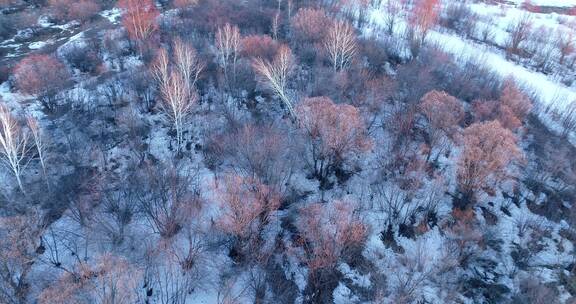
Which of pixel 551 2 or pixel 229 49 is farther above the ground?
pixel 551 2

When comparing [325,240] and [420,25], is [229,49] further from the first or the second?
[420,25]

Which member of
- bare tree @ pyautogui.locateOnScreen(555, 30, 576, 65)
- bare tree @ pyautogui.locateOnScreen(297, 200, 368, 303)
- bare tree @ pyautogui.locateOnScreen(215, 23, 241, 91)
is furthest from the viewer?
bare tree @ pyautogui.locateOnScreen(555, 30, 576, 65)

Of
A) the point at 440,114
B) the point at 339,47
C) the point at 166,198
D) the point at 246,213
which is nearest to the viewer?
the point at 246,213

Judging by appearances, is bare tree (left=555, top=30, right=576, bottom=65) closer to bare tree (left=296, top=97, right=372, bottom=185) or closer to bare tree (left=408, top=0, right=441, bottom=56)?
bare tree (left=408, top=0, right=441, bottom=56)

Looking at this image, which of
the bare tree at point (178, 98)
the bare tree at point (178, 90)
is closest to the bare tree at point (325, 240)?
the bare tree at point (178, 98)

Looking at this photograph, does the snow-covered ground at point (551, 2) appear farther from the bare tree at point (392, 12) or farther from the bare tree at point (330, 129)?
the bare tree at point (330, 129)

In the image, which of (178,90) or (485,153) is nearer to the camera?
(485,153)

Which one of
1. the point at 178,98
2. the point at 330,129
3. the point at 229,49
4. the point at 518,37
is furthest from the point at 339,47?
the point at 518,37

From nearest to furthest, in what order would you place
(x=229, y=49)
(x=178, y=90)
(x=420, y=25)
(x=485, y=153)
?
1. (x=485, y=153)
2. (x=178, y=90)
3. (x=229, y=49)
4. (x=420, y=25)

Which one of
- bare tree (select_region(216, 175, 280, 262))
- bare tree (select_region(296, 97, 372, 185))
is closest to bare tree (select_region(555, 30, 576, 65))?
bare tree (select_region(296, 97, 372, 185))
